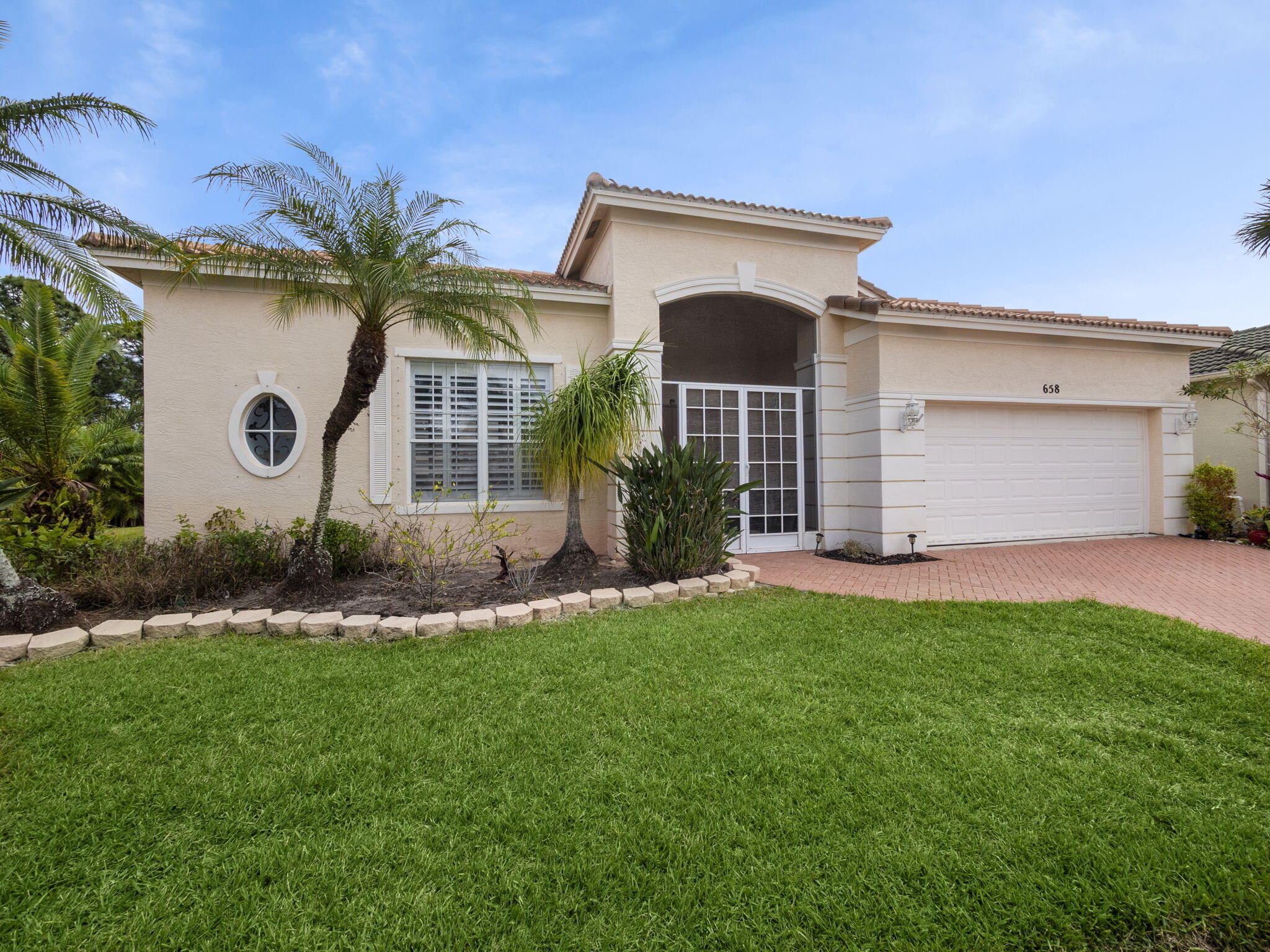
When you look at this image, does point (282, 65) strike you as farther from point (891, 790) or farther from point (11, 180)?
point (891, 790)

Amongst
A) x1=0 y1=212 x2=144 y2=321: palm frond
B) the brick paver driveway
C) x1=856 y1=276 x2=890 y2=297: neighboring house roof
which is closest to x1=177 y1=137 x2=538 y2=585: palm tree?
x1=0 y1=212 x2=144 y2=321: palm frond

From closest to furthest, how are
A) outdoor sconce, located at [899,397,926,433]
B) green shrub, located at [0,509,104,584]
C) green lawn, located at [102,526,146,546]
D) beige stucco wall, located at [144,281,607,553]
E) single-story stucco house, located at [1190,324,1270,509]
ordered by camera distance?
1. green shrub, located at [0,509,104,584]
2. green lawn, located at [102,526,146,546]
3. beige stucco wall, located at [144,281,607,553]
4. outdoor sconce, located at [899,397,926,433]
5. single-story stucco house, located at [1190,324,1270,509]

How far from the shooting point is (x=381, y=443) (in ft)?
26.8

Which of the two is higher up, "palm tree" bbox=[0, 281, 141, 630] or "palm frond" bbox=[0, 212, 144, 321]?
"palm frond" bbox=[0, 212, 144, 321]

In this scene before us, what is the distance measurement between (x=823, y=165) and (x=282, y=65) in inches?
396

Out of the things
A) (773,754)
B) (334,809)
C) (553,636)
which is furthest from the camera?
(553,636)

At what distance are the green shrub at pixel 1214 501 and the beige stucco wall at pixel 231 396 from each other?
14335 millimetres

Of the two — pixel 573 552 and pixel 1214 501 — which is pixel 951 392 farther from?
pixel 573 552

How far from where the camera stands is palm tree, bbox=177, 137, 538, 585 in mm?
5848

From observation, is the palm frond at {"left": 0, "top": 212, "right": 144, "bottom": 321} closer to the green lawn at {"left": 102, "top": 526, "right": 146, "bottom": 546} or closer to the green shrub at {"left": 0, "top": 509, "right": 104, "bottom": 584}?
the green shrub at {"left": 0, "top": 509, "right": 104, "bottom": 584}

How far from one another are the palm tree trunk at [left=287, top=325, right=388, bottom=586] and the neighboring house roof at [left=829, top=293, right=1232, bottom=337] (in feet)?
23.9

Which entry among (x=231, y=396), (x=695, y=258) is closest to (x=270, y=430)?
(x=231, y=396)

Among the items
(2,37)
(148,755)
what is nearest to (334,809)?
(148,755)

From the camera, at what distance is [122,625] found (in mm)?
4953
